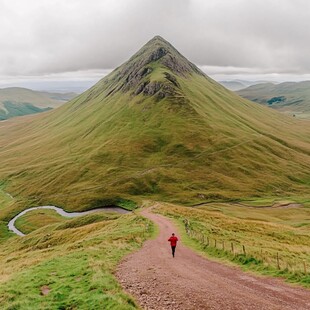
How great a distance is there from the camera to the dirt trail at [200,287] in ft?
75.4

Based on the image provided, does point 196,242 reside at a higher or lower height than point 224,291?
lower

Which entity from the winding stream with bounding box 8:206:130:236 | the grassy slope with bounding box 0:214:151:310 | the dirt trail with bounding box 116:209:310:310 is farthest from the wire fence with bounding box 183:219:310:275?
the winding stream with bounding box 8:206:130:236

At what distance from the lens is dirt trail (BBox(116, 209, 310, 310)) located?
22969 mm

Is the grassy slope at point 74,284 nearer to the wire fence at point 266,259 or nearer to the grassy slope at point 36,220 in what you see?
the wire fence at point 266,259

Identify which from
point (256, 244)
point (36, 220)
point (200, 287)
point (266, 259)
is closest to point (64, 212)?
point (36, 220)

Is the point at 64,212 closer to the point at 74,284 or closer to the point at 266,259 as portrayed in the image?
the point at 74,284

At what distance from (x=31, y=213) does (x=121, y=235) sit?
350ft

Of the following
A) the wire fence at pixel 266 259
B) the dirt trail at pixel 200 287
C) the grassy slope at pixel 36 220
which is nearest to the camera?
the dirt trail at pixel 200 287

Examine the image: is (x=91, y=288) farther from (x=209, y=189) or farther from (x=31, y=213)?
(x=209, y=189)

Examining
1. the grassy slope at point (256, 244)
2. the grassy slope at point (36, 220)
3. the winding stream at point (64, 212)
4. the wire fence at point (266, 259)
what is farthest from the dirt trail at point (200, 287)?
the winding stream at point (64, 212)

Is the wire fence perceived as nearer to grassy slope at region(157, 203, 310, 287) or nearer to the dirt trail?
grassy slope at region(157, 203, 310, 287)

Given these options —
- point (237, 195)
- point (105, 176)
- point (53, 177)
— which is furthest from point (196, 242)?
point (53, 177)

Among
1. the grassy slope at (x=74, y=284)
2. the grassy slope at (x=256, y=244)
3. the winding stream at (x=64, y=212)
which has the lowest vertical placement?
the winding stream at (x=64, y=212)

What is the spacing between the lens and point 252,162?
198 metres
